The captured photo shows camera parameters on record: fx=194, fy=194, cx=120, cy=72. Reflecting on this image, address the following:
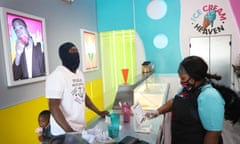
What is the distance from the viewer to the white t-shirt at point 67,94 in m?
1.54

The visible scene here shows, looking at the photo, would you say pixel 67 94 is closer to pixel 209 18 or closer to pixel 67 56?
pixel 67 56

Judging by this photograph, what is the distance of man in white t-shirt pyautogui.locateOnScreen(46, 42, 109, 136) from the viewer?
5.01 ft

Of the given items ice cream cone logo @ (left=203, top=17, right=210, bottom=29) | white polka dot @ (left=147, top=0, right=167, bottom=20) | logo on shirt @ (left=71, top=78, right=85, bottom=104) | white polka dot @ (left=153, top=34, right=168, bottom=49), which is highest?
white polka dot @ (left=147, top=0, right=167, bottom=20)

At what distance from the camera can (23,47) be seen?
2607mm

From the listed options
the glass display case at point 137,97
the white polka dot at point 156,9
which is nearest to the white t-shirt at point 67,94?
the glass display case at point 137,97

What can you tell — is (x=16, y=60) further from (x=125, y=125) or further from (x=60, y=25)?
(x=125, y=125)

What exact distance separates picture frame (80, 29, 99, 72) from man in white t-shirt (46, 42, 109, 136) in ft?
8.21

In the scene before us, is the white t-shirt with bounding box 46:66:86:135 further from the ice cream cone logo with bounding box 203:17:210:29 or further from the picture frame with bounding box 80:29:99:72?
the ice cream cone logo with bounding box 203:17:210:29

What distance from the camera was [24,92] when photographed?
2.66m

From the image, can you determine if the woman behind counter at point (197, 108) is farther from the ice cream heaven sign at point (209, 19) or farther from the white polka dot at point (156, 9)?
the white polka dot at point (156, 9)

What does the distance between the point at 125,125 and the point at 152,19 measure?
10.8ft

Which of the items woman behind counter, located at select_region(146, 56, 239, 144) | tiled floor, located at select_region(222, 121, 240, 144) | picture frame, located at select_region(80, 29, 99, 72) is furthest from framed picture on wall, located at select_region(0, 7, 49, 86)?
tiled floor, located at select_region(222, 121, 240, 144)

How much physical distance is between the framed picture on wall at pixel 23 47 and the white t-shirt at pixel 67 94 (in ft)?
3.80

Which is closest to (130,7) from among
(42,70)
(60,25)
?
(60,25)
